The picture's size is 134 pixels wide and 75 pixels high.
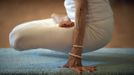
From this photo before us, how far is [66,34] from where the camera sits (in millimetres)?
1420

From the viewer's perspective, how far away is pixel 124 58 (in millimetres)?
1546

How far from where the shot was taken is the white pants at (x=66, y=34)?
4.64ft

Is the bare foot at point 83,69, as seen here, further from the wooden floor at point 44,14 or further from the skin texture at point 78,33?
the wooden floor at point 44,14

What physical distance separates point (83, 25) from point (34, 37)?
257mm

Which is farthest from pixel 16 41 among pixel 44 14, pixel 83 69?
pixel 44 14

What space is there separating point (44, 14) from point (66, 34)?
2.18 meters

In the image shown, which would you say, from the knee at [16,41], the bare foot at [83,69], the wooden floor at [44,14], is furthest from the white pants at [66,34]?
the wooden floor at [44,14]

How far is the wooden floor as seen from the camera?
2.52 meters

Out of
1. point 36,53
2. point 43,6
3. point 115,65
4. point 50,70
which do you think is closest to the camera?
point 50,70

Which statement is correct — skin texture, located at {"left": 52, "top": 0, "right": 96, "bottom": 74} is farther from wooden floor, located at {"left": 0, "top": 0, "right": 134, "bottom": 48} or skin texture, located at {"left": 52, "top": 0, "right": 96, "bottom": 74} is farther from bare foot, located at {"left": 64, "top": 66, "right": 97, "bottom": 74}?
wooden floor, located at {"left": 0, "top": 0, "right": 134, "bottom": 48}

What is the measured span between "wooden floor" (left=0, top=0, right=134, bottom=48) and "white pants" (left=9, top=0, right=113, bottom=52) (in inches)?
32.1

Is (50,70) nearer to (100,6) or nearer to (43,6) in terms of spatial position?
(100,6)

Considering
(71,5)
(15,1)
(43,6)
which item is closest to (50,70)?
(71,5)

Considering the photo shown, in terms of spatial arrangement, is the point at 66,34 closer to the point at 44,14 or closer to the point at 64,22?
the point at 64,22
